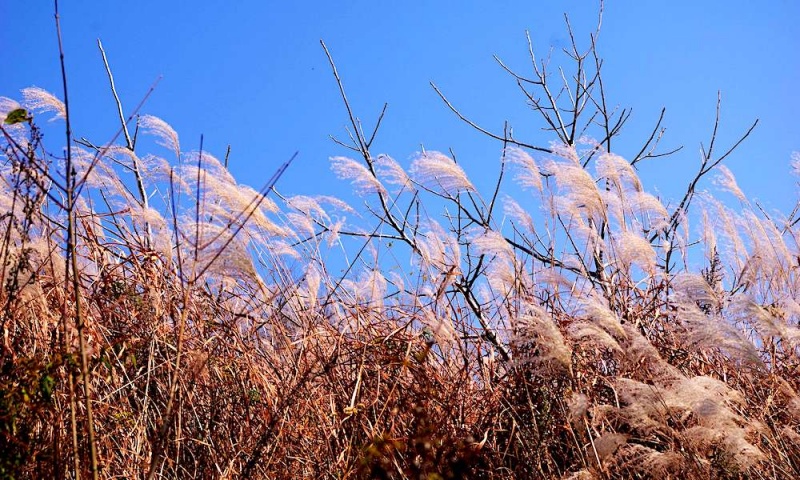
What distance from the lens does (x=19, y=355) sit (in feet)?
10.1

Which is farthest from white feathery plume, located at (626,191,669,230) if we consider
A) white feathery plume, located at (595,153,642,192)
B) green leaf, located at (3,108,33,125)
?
green leaf, located at (3,108,33,125)

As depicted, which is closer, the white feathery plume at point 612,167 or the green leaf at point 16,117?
the green leaf at point 16,117

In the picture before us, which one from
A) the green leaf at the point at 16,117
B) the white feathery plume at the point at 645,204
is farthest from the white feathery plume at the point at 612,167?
the green leaf at the point at 16,117

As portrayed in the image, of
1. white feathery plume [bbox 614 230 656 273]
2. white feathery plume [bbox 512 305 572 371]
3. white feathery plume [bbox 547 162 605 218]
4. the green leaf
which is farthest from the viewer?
white feathery plume [bbox 547 162 605 218]

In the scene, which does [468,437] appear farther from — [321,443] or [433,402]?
[321,443]

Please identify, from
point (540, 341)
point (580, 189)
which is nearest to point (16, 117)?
point (540, 341)

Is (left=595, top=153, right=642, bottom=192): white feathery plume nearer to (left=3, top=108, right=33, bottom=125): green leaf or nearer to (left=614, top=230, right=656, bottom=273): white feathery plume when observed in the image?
(left=614, top=230, right=656, bottom=273): white feathery plume

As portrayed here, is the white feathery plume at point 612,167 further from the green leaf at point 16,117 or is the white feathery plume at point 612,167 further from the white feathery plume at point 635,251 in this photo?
the green leaf at point 16,117

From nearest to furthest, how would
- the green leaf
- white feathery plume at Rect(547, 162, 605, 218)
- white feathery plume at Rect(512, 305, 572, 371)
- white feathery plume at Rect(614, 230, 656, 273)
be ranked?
1. the green leaf
2. white feathery plume at Rect(512, 305, 572, 371)
3. white feathery plume at Rect(614, 230, 656, 273)
4. white feathery plume at Rect(547, 162, 605, 218)

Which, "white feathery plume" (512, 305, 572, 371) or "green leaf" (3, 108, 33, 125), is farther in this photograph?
"white feathery plume" (512, 305, 572, 371)

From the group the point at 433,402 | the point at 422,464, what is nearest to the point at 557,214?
the point at 433,402

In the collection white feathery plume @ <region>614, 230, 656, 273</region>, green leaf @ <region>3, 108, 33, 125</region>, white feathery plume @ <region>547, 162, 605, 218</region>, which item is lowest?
green leaf @ <region>3, 108, 33, 125</region>

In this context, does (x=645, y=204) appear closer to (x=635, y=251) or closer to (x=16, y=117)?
(x=635, y=251)

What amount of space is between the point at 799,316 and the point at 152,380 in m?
2.71
